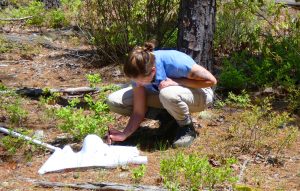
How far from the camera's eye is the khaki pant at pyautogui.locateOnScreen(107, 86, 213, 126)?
176 inches

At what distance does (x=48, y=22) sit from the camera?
11.0 meters

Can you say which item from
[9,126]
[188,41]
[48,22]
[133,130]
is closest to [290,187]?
[133,130]

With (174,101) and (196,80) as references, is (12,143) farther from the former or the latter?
(196,80)

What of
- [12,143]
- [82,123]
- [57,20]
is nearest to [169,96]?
[82,123]

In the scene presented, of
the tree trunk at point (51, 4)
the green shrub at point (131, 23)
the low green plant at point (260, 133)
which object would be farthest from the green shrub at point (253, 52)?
the tree trunk at point (51, 4)

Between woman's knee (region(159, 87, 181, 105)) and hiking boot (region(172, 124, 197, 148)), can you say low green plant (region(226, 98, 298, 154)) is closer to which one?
hiking boot (region(172, 124, 197, 148))

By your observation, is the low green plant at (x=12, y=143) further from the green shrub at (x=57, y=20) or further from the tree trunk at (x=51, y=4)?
the tree trunk at (x=51, y=4)

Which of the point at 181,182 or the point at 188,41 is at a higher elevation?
the point at 188,41

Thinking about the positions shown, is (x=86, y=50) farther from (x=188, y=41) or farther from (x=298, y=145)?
(x=298, y=145)

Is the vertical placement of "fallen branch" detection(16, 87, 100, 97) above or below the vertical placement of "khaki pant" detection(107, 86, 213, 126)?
below

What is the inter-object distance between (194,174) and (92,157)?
101 cm

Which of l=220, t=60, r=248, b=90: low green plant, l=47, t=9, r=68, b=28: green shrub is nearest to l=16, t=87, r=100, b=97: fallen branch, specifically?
l=220, t=60, r=248, b=90: low green plant

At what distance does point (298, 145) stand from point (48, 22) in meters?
7.25

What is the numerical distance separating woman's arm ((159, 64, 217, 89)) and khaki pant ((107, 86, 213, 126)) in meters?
0.04
